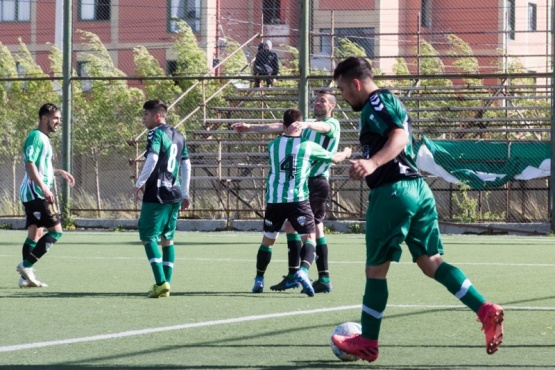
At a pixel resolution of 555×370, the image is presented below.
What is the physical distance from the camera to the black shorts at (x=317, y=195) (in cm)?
1167

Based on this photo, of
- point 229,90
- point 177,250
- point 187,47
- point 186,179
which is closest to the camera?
point 186,179

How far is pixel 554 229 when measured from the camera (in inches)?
821

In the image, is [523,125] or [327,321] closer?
[327,321]

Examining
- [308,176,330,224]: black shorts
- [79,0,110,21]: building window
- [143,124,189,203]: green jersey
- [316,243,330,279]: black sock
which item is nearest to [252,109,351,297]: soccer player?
[316,243,330,279]: black sock

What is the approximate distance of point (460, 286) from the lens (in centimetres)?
683

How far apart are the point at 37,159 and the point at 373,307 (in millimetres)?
5891

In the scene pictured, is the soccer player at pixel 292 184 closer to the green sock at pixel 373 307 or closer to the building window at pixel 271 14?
the green sock at pixel 373 307

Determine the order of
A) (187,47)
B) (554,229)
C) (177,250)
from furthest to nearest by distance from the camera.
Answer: (187,47)
(554,229)
(177,250)

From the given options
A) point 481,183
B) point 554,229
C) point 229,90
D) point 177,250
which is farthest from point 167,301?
point 229,90

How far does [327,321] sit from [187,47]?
30133mm

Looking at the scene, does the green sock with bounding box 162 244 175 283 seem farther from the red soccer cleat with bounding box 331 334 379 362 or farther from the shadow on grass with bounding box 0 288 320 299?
the red soccer cleat with bounding box 331 334 379 362

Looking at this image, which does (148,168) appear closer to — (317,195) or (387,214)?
(317,195)

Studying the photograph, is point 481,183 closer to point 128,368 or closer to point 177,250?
point 177,250

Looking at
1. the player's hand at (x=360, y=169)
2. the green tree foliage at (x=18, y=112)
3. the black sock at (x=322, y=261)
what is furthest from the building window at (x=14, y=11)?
the player's hand at (x=360, y=169)
